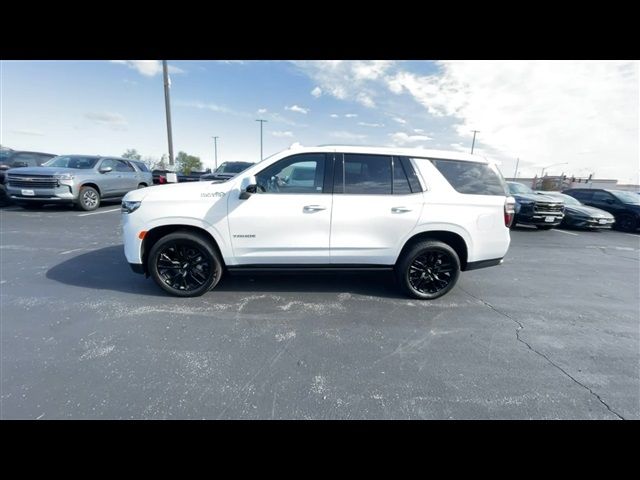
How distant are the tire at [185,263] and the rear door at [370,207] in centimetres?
160

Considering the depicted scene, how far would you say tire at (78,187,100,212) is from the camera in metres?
8.55

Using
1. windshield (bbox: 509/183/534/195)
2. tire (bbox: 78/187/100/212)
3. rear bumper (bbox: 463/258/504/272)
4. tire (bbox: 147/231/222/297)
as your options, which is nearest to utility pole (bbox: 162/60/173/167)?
tire (bbox: 78/187/100/212)

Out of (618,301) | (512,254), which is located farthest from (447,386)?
(512,254)

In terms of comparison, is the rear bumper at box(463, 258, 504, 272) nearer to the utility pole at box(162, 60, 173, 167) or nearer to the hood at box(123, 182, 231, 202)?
the hood at box(123, 182, 231, 202)

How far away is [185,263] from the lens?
3.40 meters

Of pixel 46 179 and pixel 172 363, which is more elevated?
pixel 46 179

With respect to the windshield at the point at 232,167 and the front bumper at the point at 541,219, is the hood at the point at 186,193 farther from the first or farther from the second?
the front bumper at the point at 541,219

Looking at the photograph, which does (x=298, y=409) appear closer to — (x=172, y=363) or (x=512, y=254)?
(x=172, y=363)

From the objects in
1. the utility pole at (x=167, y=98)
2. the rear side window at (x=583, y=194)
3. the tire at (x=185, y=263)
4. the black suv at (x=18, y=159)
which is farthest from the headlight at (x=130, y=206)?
the rear side window at (x=583, y=194)

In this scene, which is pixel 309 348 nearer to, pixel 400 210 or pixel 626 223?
pixel 400 210

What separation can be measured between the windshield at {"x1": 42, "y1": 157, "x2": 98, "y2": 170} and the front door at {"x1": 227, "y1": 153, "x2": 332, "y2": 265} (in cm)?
938

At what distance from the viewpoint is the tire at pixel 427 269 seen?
3480 mm
